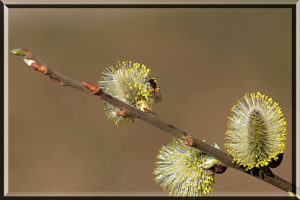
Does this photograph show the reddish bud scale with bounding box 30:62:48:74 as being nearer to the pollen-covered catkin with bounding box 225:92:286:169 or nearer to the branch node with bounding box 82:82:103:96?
the branch node with bounding box 82:82:103:96

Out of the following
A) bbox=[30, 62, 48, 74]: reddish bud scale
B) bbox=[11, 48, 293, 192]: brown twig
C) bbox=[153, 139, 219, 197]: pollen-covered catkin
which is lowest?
bbox=[153, 139, 219, 197]: pollen-covered catkin

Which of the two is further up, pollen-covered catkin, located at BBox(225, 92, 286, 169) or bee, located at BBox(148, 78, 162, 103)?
bee, located at BBox(148, 78, 162, 103)

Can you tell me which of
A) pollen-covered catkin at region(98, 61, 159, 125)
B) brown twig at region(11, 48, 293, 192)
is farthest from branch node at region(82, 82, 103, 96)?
pollen-covered catkin at region(98, 61, 159, 125)

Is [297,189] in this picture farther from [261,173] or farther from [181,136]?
[181,136]

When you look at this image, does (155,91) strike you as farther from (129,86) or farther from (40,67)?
(40,67)

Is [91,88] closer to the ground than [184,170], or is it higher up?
higher up

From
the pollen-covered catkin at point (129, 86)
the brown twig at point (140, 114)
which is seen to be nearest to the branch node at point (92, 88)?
the brown twig at point (140, 114)

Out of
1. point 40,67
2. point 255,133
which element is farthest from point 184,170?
point 40,67

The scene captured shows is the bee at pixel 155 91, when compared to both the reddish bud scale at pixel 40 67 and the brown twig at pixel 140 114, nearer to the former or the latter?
the brown twig at pixel 140 114

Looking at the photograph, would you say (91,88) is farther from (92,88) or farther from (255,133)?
(255,133)

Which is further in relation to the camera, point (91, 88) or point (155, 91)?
point (155, 91)
